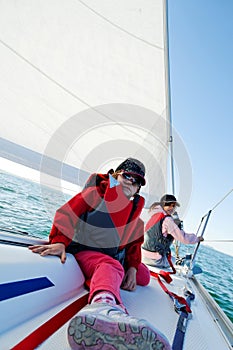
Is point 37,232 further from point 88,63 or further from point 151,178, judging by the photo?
point 88,63

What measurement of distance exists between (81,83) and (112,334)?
2.87 m

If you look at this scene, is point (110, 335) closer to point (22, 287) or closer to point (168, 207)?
point (22, 287)

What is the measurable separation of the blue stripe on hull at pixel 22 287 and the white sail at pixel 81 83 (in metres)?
1.76

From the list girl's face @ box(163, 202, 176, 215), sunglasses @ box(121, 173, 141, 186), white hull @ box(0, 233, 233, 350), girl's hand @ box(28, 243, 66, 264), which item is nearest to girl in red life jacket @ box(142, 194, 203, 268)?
girl's face @ box(163, 202, 176, 215)

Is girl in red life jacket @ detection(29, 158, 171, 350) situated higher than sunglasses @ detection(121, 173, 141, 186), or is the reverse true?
sunglasses @ detection(121, 173, 141, 186)

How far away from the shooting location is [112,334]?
2.04 ft

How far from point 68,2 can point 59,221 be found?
8.43 feet

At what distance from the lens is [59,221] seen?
1.22 metres

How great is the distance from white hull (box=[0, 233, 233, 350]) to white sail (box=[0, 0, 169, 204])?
5.47 ft

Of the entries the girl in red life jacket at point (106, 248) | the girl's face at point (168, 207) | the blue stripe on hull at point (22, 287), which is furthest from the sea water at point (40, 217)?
the girl's face at point (168, 207)

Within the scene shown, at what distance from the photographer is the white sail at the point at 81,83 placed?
2533 mm

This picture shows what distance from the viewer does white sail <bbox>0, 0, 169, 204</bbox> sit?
8.31 feet

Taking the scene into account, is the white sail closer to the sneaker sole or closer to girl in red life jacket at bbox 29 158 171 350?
girl in red life jacket at bbox 29 158 171 350

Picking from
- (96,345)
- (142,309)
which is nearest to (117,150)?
(142,309)
